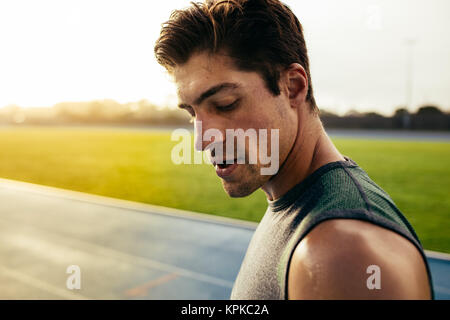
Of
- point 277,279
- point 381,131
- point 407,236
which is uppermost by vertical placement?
point 381,131

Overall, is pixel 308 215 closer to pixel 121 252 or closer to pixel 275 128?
pixel 275 128

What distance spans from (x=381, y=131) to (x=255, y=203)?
115 feet

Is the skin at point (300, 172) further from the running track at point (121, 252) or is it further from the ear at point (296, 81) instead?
the running track at point (121, 252)

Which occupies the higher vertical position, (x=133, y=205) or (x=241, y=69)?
(x=241, y=69)

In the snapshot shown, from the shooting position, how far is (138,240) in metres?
7.63

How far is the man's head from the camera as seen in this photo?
1.30 m

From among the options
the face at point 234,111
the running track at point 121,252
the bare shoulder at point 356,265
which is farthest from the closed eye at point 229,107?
A: the running track at point 121,252

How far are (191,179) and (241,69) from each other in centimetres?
1410

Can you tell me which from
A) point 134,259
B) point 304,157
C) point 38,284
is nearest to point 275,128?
point 304,157

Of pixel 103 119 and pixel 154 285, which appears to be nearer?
pixel 154 285

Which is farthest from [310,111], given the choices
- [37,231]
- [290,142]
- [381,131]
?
[381,131]

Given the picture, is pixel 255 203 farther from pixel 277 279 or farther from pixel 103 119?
pixel 103 119

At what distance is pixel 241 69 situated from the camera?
129 centimetres

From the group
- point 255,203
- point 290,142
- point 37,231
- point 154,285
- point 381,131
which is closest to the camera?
point 290,142
